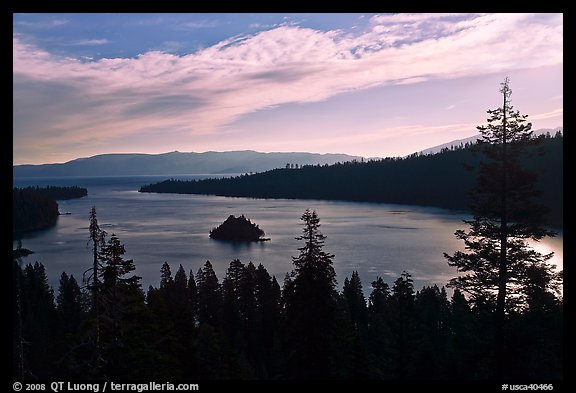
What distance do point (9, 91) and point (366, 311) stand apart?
37824mm

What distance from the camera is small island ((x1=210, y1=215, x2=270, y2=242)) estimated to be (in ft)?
331

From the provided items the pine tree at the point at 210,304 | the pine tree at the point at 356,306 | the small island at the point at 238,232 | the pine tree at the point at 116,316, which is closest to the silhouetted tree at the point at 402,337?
the pine tree at the point at 116,316

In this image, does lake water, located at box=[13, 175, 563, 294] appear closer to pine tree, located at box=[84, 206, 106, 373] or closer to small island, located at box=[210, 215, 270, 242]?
small island, located at box=[210, 215, 270, 242]

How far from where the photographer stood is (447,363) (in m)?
15.0

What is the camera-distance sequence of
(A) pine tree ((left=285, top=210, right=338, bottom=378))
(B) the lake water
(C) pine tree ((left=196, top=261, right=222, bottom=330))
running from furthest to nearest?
(B) the lake water
(C) pine tree ((left=196, top=261, right=222, bottom=330))
(A) pine tree ((left=285, top=210, right=338, bottom=378))

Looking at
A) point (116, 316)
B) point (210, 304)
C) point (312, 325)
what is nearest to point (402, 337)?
point (312, 325)

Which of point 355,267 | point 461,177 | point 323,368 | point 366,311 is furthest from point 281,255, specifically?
point 461,177

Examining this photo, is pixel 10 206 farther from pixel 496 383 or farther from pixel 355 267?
pixel 355 267

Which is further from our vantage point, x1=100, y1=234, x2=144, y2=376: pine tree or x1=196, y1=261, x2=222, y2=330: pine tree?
x1=196, y1=261, x2=222, y2=330: pine tree

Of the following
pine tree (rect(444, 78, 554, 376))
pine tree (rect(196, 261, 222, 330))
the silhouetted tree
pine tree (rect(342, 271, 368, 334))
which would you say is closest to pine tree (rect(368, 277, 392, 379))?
the silhouetted tree

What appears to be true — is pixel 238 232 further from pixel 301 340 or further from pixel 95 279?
pixel 95 279

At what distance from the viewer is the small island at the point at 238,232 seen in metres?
101
